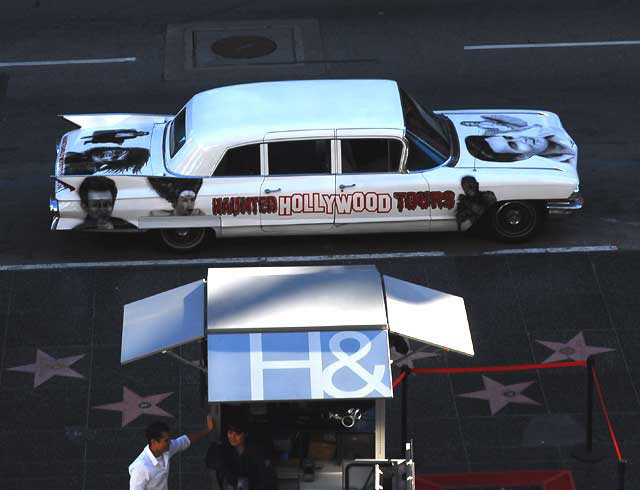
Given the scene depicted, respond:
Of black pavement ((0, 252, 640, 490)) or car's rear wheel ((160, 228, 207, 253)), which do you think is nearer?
black pavement ((0, 252, 640, 490))

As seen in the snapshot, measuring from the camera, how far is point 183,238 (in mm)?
15055

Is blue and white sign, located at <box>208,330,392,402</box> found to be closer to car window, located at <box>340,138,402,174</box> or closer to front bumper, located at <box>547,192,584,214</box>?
car window, located at <box>340,138,402,174</box>

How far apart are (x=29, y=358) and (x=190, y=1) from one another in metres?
10.1

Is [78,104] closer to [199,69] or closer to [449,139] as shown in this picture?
[199,69]

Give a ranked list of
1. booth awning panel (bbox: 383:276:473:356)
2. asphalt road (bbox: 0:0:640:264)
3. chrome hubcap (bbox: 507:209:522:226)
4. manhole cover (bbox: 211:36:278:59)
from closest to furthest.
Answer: booth awning panel (bbox: 383:276:473:356)
chrome hubcap (bbox: 507:209:522:226)
asphalt road (bbox: 0:0:640:264)
manhole cover (bbox: 211:36:278:59)

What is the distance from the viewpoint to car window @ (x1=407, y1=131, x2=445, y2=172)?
14.6 meters

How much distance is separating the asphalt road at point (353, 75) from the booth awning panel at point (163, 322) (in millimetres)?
4617

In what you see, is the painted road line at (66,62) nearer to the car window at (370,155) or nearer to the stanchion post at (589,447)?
the car window at (370,155)

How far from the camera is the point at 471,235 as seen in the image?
1554cm

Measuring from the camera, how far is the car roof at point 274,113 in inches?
572

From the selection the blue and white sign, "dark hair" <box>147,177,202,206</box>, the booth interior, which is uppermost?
"dark hair" <box>147,177,202,206</box>

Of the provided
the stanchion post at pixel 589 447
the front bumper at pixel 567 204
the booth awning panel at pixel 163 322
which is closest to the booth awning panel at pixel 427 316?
the booth awning panel at pixel 163 322

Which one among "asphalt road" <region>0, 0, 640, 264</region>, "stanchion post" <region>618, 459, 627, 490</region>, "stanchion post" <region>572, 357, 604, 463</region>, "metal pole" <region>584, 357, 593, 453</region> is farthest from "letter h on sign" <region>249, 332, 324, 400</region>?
"asphalt road" <region>0, 0, 640, 264</region>

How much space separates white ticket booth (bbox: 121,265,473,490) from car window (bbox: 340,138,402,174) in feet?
13.0
